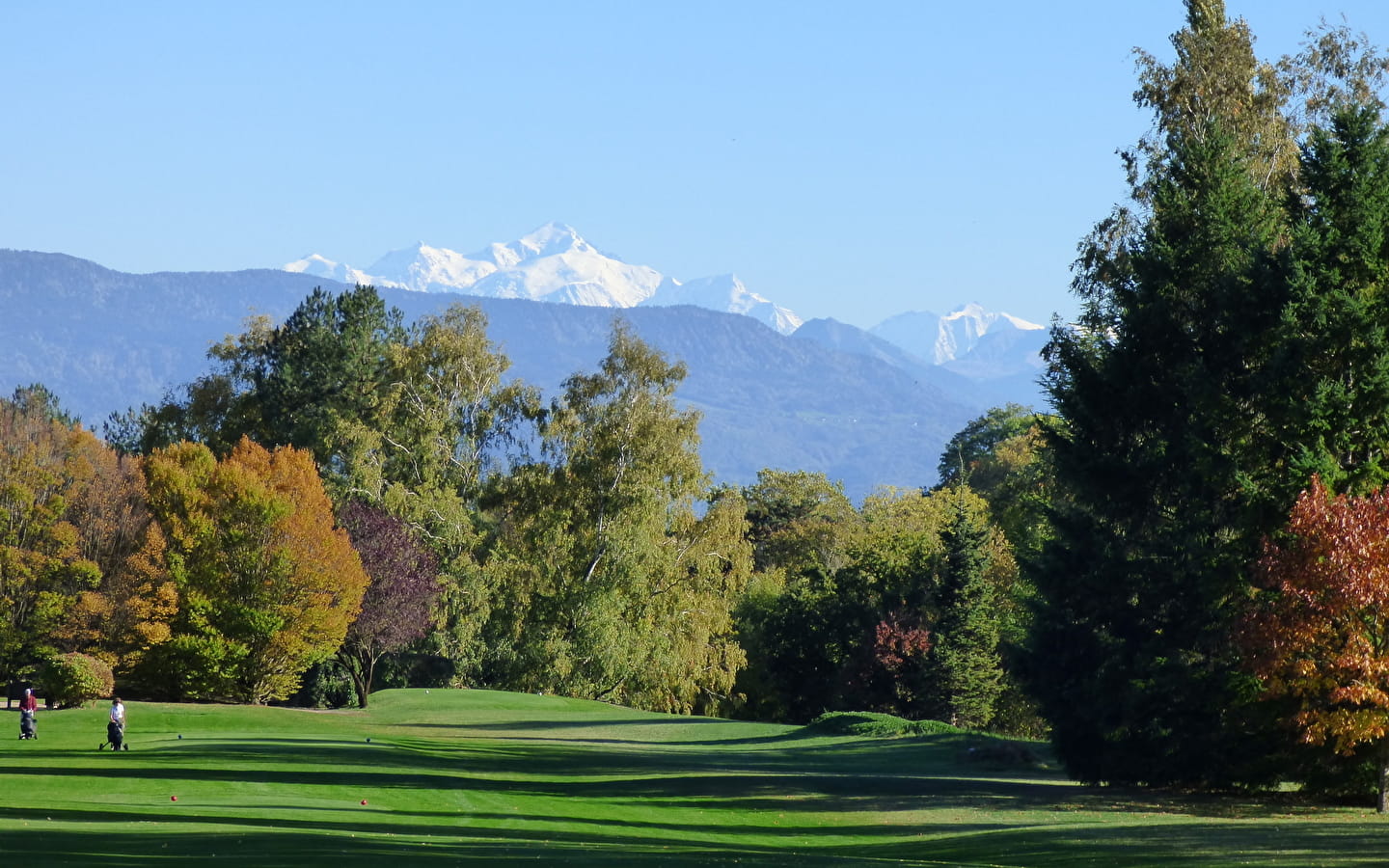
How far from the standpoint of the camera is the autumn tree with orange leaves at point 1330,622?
26672mm

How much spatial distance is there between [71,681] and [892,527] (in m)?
53.5

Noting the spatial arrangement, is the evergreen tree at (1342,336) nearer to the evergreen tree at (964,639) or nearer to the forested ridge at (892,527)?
the forested ridge at (892,527)

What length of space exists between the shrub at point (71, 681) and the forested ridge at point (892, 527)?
23 cm

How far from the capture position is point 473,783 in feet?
110

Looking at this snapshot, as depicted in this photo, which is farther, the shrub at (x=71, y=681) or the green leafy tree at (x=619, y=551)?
the green leafy tree at (x=619, y=551)

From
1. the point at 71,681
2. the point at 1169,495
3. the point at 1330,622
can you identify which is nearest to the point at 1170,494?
the point at 1169,495

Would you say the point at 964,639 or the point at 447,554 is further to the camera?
the point at 447,554

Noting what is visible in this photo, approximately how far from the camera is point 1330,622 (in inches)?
1075

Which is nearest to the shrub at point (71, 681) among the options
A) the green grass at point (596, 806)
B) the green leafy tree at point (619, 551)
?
the green grass at point (596, 806)

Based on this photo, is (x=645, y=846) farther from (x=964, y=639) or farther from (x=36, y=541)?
(x=36, y=541)

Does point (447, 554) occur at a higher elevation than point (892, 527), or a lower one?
lower

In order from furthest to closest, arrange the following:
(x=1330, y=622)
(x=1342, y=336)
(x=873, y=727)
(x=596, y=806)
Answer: (x=873, y=727) → (x=596, y=806) → (x=1342, y=336) → (x=1330, y=622)

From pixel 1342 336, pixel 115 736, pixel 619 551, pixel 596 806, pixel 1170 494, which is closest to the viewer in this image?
pixel 1342 336

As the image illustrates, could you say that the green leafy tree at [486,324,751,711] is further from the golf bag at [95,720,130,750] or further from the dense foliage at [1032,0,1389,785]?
the dense foliage at [1032,0,1389,785]
